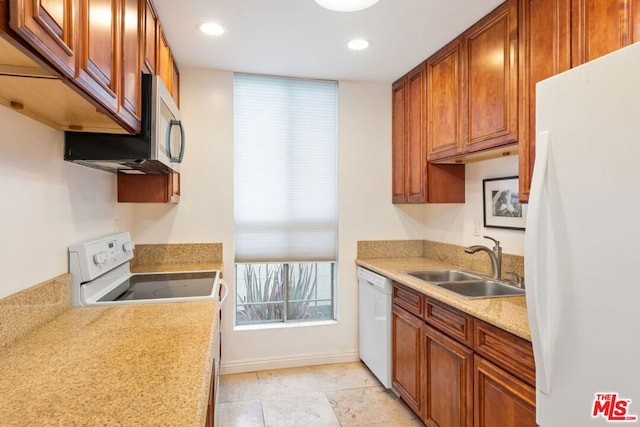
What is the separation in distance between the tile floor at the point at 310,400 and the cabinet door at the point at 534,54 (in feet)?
5.38

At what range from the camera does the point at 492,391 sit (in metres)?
1.62

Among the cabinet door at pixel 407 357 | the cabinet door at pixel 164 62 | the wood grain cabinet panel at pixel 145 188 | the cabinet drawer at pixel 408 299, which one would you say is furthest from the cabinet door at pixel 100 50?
the cabinet door at pixel 407 357

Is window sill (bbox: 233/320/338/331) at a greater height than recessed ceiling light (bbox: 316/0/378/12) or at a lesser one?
lesser

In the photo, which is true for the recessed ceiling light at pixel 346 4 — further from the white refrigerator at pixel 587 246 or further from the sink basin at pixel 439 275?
the sink basin at pixel 439 275

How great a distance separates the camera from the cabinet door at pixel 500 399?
1.41 metres

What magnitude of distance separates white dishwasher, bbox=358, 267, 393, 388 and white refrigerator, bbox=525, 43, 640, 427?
4.89ft

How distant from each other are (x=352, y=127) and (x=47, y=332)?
2.56 m

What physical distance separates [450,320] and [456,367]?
231 mm

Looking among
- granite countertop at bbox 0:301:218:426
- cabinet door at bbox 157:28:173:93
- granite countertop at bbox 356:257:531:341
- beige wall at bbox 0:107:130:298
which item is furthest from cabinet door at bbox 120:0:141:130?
granite countertop at bbox 356:257:531:341

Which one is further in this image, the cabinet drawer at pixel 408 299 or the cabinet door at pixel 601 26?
the cabinet drawer at pixel 408 299

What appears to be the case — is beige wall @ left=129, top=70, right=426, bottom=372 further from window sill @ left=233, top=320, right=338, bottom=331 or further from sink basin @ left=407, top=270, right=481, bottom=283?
sink basin @ left=407, top=270, right=481, bottom=283

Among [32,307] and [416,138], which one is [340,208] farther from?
[32,307]

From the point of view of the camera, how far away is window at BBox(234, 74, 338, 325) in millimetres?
3035

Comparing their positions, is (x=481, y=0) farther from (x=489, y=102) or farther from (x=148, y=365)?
(x=148, y=365)
